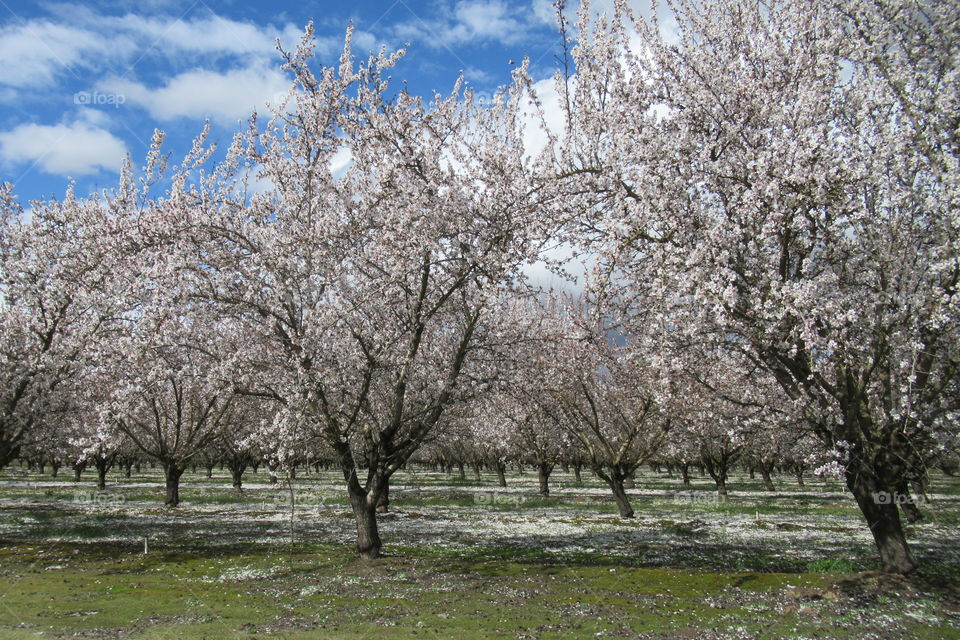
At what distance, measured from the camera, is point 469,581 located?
15.8 meters

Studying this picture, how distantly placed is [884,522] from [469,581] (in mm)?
10779

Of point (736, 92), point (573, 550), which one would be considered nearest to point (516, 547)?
point (573, 550)

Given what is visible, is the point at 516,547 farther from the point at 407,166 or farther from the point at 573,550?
the point at 407,166

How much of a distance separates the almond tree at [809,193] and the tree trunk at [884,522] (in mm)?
42

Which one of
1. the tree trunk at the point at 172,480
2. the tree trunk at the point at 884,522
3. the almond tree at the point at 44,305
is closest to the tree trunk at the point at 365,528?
the almond tree at the point at 44,305

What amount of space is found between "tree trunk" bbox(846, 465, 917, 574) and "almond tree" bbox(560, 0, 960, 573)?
0.04 m

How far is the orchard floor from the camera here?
11.6 metres

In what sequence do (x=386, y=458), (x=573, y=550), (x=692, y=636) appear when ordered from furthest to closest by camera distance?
1. (x=573, y=550)
2. (x=386, y=458)
3. (x=692, y=636)

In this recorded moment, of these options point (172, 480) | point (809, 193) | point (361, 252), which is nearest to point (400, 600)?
point (361, 252)

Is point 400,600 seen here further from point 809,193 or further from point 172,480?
point 172,480

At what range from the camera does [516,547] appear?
872 inches

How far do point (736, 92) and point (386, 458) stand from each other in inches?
563

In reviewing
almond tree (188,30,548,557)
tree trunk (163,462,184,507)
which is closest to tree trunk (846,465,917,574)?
almond tree (188,30,548,557)

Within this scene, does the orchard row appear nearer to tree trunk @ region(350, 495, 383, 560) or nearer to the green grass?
tree trunk @ region(350, 495, 383, 560)
